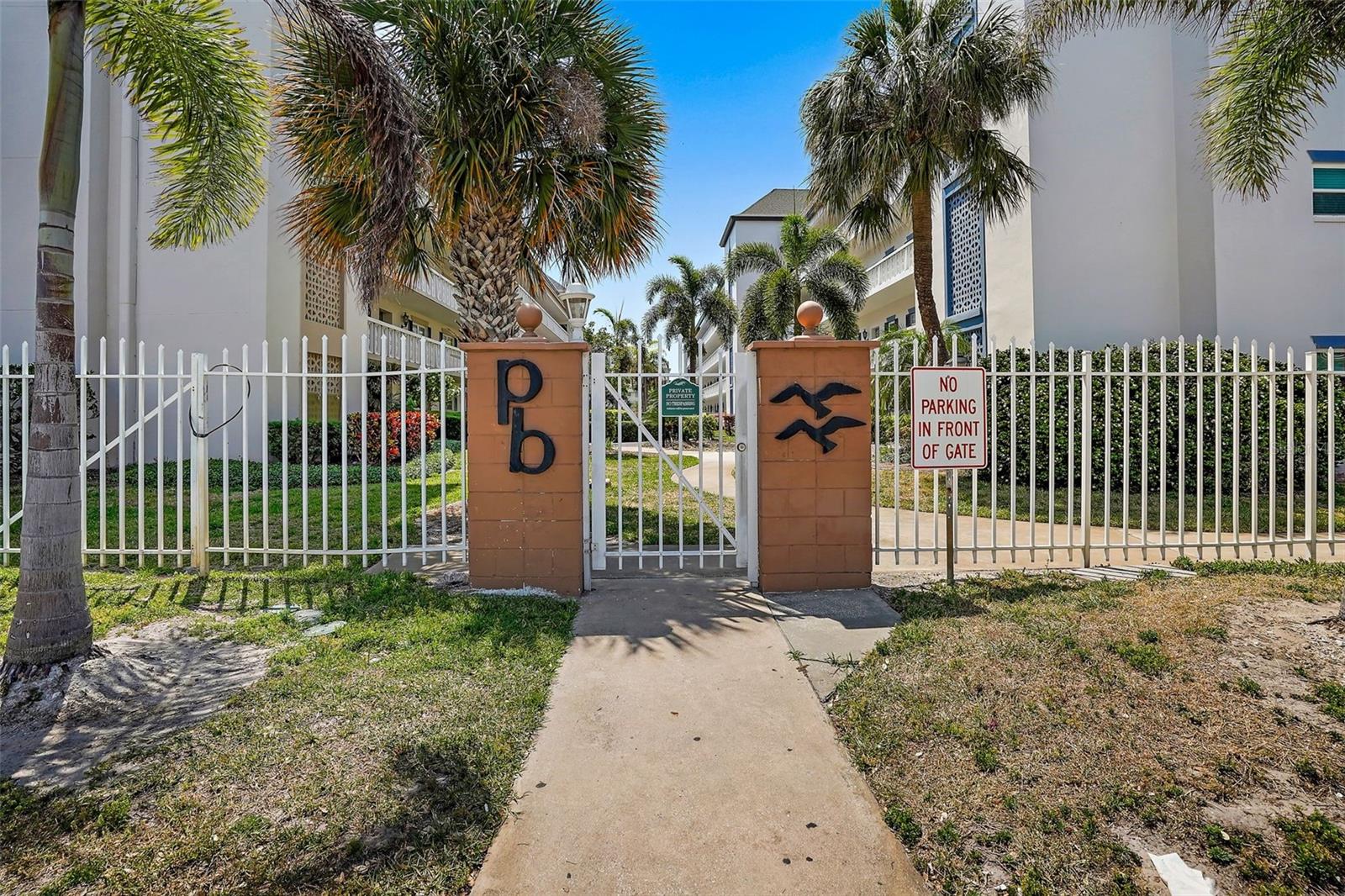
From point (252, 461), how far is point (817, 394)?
12416 millimetres

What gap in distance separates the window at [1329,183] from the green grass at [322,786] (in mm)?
17856

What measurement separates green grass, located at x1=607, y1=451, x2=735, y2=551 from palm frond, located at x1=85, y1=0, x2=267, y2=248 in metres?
4.50

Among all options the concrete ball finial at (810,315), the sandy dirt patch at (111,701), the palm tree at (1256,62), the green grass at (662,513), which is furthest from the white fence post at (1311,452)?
the sandy dirt patch at (111,701)

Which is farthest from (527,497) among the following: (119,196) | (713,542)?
(119,196)

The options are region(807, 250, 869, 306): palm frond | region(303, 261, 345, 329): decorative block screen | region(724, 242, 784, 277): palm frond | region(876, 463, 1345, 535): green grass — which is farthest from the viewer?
region(724, 242, 784, 277): palm frond

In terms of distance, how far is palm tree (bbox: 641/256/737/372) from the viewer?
32.9 metres

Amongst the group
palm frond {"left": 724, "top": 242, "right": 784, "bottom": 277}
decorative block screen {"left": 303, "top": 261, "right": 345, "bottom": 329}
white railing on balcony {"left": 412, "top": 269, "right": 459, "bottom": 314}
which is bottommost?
decorative block screen {"left": 303, "top": 261, "right": 345, "bottom": 329}

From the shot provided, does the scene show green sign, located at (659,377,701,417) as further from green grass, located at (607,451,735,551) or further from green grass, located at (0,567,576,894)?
Answer: green grass, located at (0,567,576,894)

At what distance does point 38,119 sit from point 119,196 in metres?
1.79

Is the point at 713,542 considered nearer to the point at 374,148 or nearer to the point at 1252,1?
the point at 374,148

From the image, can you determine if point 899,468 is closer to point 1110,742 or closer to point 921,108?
point 1110,742

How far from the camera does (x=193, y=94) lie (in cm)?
529

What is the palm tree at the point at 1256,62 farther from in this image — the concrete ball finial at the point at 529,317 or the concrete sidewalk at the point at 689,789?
the concrete sidewalk at the point at 689,789

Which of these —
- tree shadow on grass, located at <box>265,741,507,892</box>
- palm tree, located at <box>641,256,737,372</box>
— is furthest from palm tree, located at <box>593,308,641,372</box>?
tree shadow on grass, located at <box>265,741,507,892</box>
